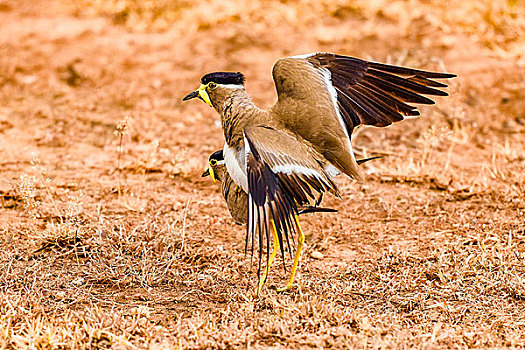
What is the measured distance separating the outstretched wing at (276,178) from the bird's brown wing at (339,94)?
0.24 meters

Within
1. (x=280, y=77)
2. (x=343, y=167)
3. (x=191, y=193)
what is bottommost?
(x=191, y=193)

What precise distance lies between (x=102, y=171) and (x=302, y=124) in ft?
8.94

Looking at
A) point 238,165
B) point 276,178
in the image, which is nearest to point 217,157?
point 238,165

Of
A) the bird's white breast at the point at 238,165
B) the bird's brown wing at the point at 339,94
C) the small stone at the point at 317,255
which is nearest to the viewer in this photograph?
the bird's white breast at the point at 238,165

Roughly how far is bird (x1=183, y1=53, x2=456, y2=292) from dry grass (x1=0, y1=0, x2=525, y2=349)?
33cm

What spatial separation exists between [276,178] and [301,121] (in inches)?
25.6

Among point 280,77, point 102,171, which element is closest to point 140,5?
point 102,171

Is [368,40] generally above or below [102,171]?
above

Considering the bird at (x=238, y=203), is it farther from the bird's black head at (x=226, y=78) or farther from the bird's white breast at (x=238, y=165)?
the bird's black head at (x=226, y=78)

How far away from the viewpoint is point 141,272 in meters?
4.40

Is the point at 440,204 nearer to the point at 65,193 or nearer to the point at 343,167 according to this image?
the point at 343,167

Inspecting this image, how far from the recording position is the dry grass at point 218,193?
149 inches

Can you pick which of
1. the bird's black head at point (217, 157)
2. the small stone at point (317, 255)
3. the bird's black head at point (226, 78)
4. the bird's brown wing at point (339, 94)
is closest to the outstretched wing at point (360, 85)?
the bird's brown wing at point (339, 94)

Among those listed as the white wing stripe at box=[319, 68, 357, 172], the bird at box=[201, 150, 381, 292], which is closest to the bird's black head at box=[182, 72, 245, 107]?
the bird at box=[201, 150, 381, 292]
